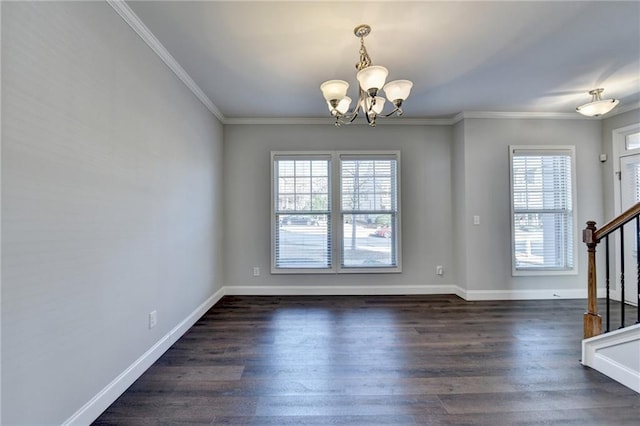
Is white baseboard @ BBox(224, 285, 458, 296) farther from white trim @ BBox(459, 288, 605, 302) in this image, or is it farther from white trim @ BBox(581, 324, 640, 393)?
white trim @ BBox(581, 324, 640, 393)

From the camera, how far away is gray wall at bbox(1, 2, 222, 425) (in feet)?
4.08

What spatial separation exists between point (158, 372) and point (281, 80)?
2786 millimetres

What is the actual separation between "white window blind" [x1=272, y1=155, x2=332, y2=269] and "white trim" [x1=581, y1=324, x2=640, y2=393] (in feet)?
9.12

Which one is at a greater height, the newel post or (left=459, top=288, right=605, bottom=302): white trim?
the newel post

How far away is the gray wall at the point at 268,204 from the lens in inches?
165

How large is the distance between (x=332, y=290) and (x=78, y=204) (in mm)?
3238

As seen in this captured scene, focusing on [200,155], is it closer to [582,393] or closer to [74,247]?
[74,247]

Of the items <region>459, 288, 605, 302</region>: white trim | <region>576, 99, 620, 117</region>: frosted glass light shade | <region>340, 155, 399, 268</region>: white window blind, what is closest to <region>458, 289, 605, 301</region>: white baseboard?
<region>459, 288, 605, 302</region>: white trim

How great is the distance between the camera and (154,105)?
2.32 metres

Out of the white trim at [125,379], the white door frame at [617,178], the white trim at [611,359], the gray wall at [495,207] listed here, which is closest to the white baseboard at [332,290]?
the gray wall at [495,207]

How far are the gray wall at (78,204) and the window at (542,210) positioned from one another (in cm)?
430

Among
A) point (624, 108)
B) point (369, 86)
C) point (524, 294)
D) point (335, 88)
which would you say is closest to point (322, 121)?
point (335, 88)

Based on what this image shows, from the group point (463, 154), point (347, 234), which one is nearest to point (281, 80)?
point (347, 234)

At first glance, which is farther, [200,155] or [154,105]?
[200,155]
